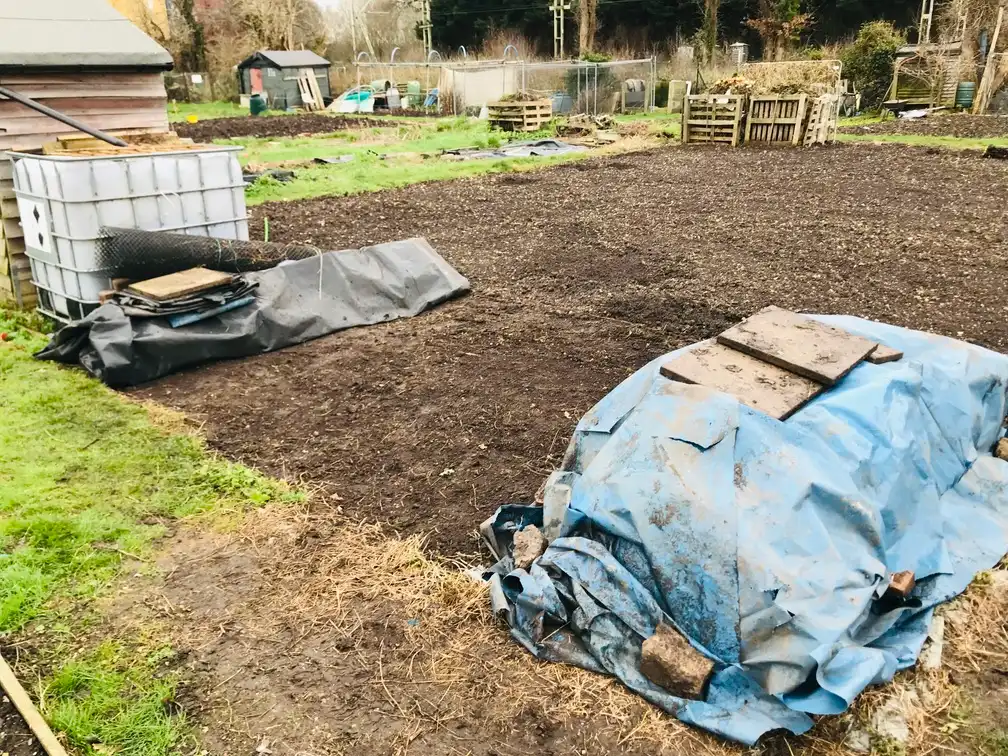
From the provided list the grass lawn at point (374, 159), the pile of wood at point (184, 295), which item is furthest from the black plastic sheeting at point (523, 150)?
the pile of wood at point (184, 295)

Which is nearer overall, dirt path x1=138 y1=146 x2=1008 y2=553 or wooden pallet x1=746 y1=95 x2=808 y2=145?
dirt path x1=138 y1=146 x2=1008 y2=553

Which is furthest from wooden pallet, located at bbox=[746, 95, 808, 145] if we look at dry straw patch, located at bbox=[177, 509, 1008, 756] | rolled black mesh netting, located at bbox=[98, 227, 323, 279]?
dry straw patch, located at bbox=[177, 509, 1008, 756]

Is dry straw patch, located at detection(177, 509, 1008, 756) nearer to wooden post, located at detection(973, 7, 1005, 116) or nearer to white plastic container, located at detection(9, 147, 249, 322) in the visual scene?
white plastic container, located at detection(9, 147, 249, 322)

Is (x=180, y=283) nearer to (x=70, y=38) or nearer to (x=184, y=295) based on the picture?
(x=184, y=295)

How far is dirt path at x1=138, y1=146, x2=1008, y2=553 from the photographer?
179 inches

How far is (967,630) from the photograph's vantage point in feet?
10.1

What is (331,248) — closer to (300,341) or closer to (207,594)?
(300,341)

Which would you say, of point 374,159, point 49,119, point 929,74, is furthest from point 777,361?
point 929,74

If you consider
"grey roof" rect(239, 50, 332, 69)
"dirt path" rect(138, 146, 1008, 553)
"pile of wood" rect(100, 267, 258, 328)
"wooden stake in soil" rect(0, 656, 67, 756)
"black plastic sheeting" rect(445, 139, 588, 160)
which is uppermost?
"grey roof" rect(239, 50, 332, 69)

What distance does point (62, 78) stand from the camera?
22.7ft

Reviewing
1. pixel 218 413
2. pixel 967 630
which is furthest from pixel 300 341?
pixel 967 630

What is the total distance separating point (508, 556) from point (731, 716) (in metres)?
1.13

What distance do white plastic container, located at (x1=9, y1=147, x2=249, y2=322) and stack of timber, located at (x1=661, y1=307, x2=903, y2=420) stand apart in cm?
467

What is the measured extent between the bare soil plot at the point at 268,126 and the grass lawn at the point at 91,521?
54.3ft
